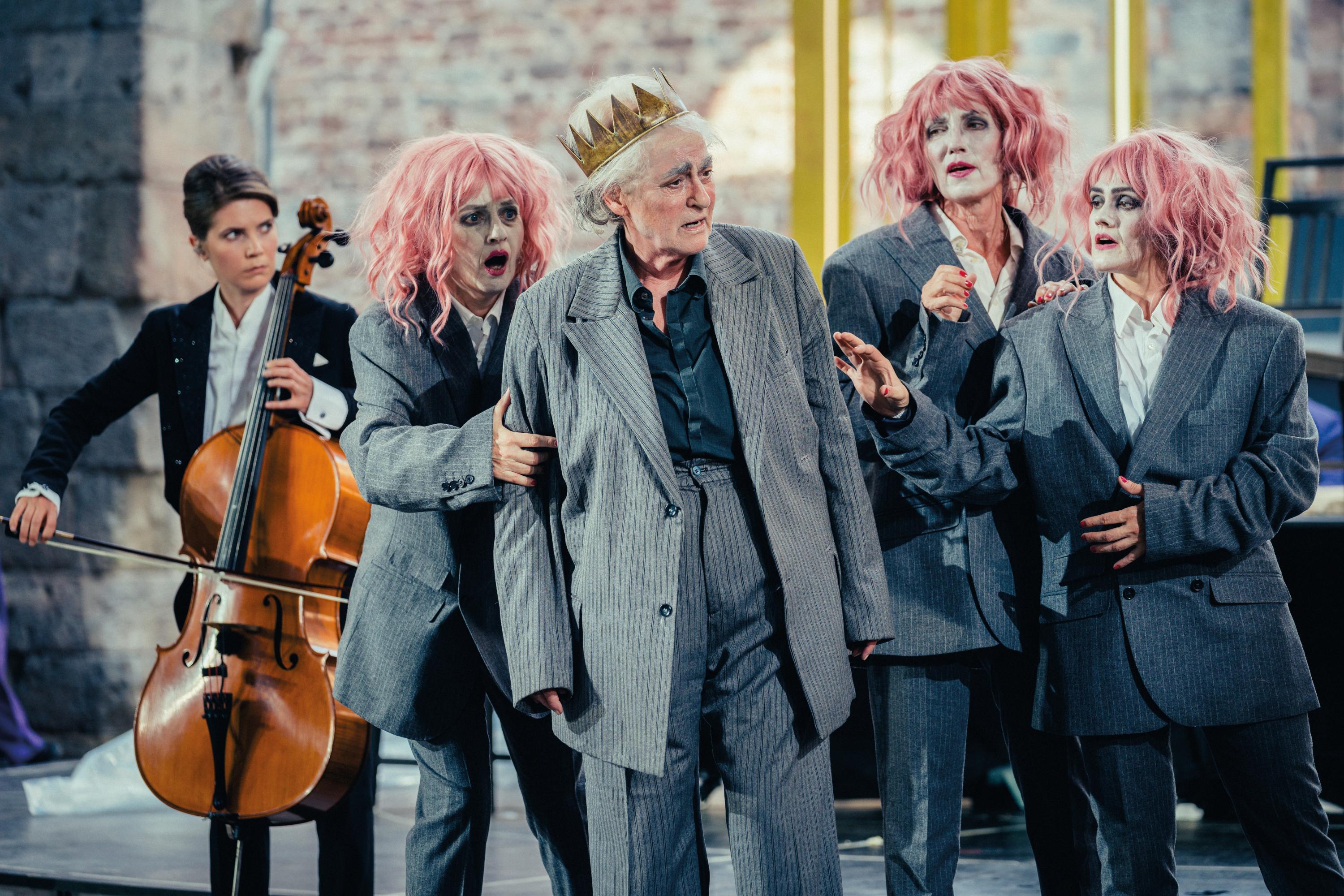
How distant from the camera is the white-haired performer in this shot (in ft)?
6.01

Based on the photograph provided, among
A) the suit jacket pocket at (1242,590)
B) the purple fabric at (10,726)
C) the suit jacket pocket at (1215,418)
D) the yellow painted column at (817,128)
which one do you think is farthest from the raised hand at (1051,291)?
the purple fabric at (10,726)

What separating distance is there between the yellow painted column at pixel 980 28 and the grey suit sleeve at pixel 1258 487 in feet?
9.50

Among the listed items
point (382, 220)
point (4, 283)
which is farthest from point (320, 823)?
point (4, 283)

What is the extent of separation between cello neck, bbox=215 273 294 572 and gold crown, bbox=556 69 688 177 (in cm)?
92

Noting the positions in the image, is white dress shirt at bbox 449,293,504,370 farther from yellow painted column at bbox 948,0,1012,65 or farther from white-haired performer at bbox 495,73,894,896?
yellow painted column at bbox 948,0,1012,65

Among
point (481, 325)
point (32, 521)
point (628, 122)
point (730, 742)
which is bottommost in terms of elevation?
point (730, 742)

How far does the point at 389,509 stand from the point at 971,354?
1010 millimetres

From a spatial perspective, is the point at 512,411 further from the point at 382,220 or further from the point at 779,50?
the point at 779,50

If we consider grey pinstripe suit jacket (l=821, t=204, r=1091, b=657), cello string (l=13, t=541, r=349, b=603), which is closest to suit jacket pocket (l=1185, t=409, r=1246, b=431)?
grey pinstripe suit jacket (l=821, t=204, r=1091, b=657)

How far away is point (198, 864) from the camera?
332 cm

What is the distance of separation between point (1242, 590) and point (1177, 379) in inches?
12.9

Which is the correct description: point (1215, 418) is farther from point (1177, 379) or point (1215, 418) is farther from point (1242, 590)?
point (1242, 590)

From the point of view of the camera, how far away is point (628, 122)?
1.94 m

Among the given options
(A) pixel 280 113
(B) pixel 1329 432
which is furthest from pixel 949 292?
(A) pixel 280 113
